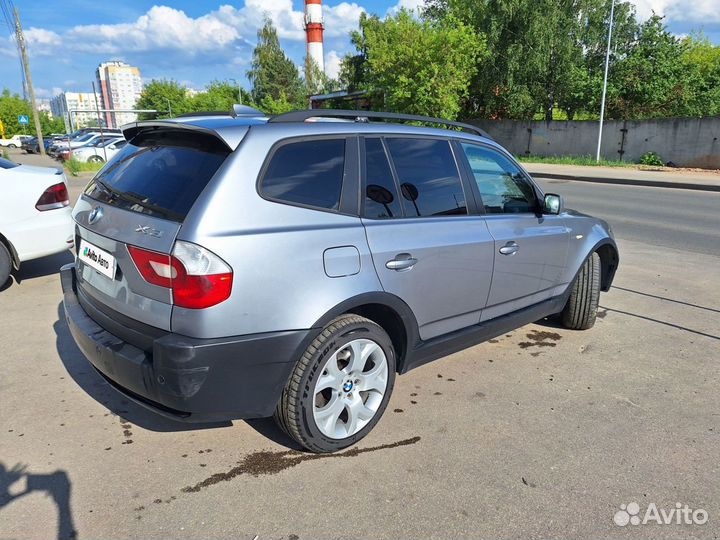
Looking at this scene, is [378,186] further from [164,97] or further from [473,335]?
[164,97]

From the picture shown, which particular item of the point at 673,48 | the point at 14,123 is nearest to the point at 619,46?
the point at 673,48

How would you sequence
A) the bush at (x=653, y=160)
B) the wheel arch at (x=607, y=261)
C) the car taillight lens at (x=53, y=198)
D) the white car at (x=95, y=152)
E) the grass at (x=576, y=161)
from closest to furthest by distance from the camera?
the wheel arch at (x=607, y=261) → the car taillight lens at (x=53, y=198) → the bush at (x=653, y=160) → the grass at (x=576, y=161) → the white car at (x=95, y=152)

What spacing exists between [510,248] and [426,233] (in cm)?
84

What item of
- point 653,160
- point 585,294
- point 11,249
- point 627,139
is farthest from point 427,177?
point 627,139

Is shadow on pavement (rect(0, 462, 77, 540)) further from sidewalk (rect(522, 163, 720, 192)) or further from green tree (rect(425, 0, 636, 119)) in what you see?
green tree (rect(425, 0, 636, 119))

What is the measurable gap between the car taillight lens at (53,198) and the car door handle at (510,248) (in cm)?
472

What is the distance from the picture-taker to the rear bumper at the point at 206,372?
2330mm

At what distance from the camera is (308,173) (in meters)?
2.71

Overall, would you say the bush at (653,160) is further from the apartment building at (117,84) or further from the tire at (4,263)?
the apartment building at (117,84)

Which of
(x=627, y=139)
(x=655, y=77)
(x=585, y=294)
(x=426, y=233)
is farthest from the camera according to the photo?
(x=655, y=77)

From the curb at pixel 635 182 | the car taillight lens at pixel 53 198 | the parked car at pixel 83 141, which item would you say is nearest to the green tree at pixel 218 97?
the parked car at pixel 83 141

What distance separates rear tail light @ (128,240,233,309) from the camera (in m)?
2.31

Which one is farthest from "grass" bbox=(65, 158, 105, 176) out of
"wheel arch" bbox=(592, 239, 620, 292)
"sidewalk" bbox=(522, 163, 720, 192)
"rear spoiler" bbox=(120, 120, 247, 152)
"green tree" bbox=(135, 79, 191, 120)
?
"green tree" bbox=(135, 79, 191, 120)

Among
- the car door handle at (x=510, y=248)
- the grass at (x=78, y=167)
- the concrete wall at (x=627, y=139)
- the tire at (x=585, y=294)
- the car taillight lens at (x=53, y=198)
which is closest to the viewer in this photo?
the car door handle at (x=510, y=248)
